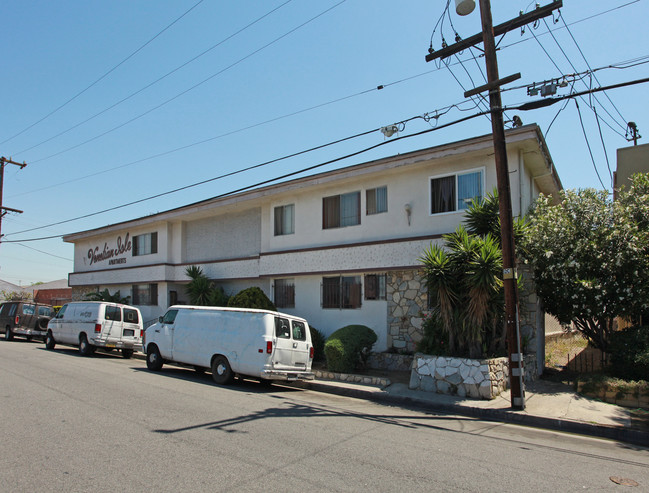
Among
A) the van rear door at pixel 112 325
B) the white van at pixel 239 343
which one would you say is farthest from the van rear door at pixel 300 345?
the van rear door at pixel 112 325

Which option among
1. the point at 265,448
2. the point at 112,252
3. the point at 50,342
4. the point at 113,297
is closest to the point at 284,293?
the point at 50,342

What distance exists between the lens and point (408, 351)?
48.0 ft

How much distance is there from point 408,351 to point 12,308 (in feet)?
62.8

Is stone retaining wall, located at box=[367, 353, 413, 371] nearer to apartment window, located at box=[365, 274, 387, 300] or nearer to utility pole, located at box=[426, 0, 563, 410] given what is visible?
apartment window, located at box=[365, 274, 387, 300]

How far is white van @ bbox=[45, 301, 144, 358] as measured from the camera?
57.4 ft

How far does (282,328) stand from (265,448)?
6.03 metres

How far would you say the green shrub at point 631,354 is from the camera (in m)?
10.5

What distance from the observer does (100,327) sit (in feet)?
57.1

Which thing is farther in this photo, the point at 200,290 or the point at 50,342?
the point at 200,290

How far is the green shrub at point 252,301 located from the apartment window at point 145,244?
31.2ft

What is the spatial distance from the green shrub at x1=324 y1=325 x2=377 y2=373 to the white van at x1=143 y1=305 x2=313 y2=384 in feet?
2.46

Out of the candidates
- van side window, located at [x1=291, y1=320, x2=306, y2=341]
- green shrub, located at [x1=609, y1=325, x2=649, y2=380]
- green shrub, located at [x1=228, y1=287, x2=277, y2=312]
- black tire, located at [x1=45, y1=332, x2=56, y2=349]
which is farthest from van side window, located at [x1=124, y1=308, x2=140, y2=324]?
green shrub, located at [x1=609, y1=325, x2=649, y2=380]

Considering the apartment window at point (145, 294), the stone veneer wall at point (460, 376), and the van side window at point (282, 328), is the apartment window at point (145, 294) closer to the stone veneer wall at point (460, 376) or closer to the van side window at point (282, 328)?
the van side window at point (282, 328)

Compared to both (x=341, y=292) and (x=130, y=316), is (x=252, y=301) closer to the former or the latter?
(x=341, y=292)
